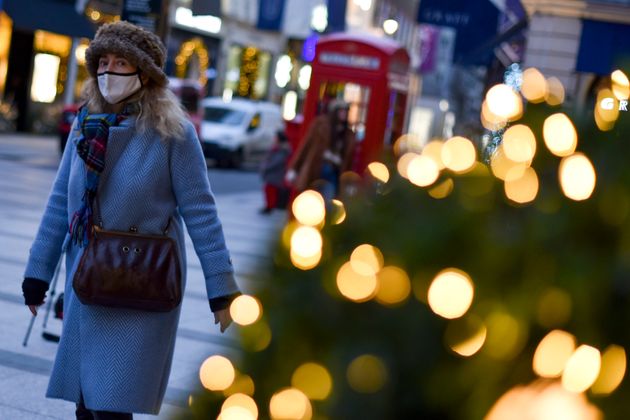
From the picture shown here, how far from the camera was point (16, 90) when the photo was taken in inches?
1284

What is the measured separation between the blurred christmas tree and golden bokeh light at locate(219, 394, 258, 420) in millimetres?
40

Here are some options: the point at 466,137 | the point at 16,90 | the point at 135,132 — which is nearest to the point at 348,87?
the point at 135,132

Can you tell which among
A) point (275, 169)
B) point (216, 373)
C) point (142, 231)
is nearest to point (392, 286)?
point (216, 373)

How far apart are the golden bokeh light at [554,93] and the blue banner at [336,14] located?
99.0ft

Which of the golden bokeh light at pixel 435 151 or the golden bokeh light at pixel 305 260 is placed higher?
the golden bokeh light at pixel 435 151

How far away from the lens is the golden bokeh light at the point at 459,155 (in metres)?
1.70

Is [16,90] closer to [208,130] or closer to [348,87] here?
[208,130]

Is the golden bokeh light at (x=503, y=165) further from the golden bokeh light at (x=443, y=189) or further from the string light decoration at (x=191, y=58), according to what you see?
the string light decoration at (x=191, y=58)

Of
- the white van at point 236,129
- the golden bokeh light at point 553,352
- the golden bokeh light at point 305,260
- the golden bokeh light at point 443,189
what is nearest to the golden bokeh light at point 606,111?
the golden bokeh light at point 443,189

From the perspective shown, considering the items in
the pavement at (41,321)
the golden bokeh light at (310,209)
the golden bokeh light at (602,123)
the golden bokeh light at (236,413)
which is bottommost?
the pavement at (41,321)

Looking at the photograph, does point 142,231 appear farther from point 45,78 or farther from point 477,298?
point 45,78

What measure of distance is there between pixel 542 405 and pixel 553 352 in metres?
0.07

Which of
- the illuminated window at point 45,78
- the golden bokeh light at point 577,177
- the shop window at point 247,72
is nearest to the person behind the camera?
the golden bokeh light at point 577,177

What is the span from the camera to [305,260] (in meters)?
1.69
